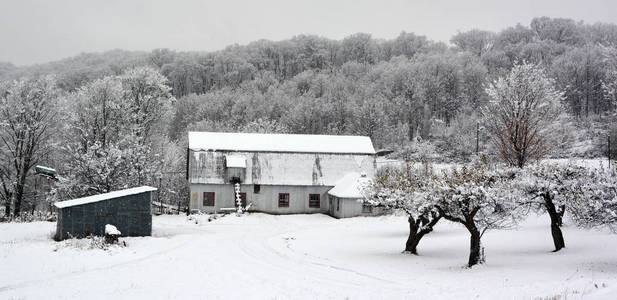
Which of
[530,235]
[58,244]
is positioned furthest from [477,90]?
[58,244]

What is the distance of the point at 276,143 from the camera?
154ft

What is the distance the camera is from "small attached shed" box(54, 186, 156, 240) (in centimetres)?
2669

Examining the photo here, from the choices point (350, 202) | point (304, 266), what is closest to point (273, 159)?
point (350, 202)

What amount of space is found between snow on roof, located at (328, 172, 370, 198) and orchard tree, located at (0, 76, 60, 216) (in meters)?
25.4

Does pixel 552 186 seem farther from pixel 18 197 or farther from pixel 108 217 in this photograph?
pixel 18 197

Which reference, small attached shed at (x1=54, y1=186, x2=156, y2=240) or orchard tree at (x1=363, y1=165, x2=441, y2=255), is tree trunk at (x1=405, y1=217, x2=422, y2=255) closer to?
orchard tree at (x1=363, y1=165, x2=441, y2=255)

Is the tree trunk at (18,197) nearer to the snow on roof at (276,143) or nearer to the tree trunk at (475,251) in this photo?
the snow on roof at (276,143)

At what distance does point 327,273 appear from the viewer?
784 inches

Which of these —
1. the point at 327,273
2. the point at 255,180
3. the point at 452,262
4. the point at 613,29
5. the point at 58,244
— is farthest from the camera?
the point at 613,29

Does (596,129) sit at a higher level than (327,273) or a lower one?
higher

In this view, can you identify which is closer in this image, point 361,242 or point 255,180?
point 361,242

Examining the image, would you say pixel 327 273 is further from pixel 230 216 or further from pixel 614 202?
pixel 230 216

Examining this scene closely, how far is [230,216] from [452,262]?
72.6ft

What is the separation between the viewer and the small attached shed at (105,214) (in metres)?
26.7
